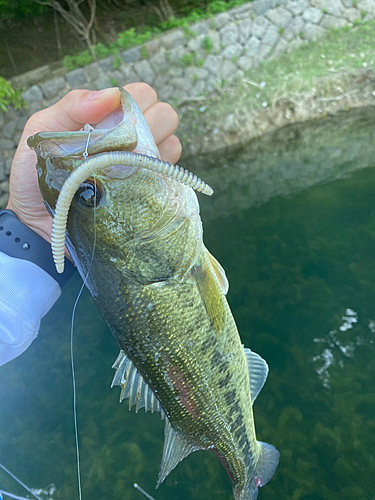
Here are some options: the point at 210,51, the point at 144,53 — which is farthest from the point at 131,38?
the point at 210,51

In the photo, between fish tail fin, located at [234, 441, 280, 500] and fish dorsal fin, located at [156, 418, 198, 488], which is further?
fish tail fin, located at [234, 441, 280, 500]

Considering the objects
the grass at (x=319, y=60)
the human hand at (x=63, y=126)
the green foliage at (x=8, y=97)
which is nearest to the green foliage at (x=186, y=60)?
the grass at (x=319, y=60)

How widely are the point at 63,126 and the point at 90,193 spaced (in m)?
0.99

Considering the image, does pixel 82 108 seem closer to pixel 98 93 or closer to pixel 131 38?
pixel 98 93

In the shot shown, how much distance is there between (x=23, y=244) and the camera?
2.26 metres

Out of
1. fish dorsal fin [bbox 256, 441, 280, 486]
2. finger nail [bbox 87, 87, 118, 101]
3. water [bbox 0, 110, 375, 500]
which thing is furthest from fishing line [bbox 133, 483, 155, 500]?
finger nail [bbox 87, 87, 118, 101]

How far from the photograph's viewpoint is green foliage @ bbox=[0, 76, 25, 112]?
633cm

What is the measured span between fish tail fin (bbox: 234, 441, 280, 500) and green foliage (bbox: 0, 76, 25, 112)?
23.7ft

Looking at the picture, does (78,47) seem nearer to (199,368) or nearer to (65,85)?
(65,85)

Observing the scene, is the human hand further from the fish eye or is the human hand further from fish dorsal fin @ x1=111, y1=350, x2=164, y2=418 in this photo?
fish dorsal fin @ x1=111, y1=350, x2=164, y2=418

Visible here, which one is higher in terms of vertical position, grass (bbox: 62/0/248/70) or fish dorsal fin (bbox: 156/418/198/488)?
grass (bbox: 62/0/248/70)

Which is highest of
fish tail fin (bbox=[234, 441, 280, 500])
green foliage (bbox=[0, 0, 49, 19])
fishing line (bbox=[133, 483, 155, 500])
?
green foliage (bbox=[0, 0, 49, 19])

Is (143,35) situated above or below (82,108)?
below

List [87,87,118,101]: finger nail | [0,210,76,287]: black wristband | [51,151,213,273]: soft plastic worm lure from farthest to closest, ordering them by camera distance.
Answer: [0,210,76,287]: black wristband → [87,87,118,101]: finger nail → [51,151,213,273]: soft plastic worm lure
